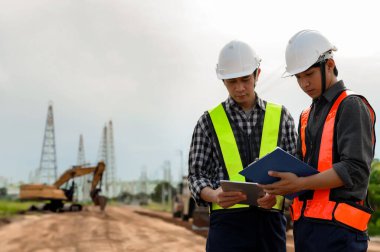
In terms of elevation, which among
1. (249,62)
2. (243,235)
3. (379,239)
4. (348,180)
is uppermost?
(249,62)

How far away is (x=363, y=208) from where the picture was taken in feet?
8.17

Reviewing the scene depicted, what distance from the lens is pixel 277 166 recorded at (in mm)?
2566

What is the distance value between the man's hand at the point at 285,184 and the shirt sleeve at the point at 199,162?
0.54 metres

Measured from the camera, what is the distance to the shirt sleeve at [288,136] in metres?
3.17

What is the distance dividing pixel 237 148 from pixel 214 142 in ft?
0.49

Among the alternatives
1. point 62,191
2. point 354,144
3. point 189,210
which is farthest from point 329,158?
point 62,191

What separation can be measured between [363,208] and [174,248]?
10.5 m

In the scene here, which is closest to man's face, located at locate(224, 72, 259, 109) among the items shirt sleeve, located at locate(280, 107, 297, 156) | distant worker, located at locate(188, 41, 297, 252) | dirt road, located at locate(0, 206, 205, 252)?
distant worker, located at locate(188, 41, 297, 252)

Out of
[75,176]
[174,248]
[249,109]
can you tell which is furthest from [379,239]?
[75,176]

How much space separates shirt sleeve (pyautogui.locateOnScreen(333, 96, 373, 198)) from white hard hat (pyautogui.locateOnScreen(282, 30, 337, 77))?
315 millimetres

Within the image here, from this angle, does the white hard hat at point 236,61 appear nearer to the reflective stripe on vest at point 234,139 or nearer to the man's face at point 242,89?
the man's face at point 242,89

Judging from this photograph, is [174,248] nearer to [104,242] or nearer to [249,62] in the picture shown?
[104,242]

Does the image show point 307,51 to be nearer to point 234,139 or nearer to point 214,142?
point 234,139

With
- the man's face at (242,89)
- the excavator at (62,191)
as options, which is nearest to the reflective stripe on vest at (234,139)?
the man's face at (242,89)
